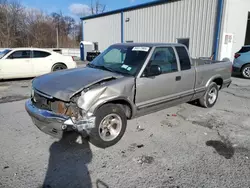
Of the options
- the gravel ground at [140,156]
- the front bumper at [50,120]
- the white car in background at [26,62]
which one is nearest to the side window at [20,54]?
the white car in background at [26,62]

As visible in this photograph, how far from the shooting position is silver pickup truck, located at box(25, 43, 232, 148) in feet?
9.62

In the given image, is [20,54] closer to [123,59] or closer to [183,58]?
[123,59]

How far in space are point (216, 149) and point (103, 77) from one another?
2.33m

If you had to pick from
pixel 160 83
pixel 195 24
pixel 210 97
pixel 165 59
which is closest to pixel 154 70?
pixel 160 83

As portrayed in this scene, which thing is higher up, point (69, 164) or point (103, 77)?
point (103, 77)

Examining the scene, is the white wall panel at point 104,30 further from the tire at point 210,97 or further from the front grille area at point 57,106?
the front grille area at point 57,106

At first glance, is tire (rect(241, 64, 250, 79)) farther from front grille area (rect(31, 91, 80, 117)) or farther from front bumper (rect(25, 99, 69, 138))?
front bumper (rect(25, 99, 69, 138))

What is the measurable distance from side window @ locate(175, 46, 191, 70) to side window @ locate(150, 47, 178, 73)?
0.19m

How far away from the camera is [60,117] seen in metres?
2.91

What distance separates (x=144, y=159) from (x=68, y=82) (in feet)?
5.80

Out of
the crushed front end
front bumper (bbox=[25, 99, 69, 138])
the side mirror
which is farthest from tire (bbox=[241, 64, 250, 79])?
front bumper (bbox=[25, 99, 69, 138])

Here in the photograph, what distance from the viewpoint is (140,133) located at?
3.88 meters

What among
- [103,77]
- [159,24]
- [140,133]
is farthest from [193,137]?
[159,24]

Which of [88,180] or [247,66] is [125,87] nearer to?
[88,180]
